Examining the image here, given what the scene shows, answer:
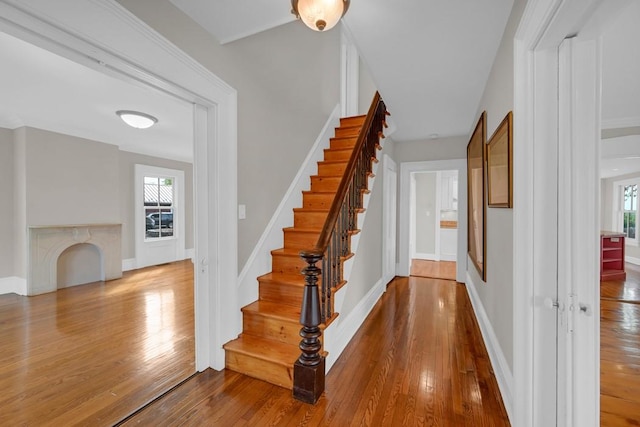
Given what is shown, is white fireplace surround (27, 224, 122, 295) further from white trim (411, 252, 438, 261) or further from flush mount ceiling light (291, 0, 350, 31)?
white trim (411, 252, 438, 261)

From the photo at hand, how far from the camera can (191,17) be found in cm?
180

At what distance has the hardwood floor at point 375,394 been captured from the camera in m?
1.62

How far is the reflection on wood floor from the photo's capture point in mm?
1575

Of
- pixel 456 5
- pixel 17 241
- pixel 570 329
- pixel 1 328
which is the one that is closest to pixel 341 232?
pixel 570 329

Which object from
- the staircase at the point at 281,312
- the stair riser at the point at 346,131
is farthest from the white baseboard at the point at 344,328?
the stair riser at the point at 346,131

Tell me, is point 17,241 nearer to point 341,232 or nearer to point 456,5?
point 341,232

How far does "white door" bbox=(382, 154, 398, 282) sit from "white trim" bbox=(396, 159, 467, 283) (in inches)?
6.4

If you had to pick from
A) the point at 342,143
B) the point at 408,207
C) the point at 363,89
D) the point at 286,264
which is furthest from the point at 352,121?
the point at 286,264

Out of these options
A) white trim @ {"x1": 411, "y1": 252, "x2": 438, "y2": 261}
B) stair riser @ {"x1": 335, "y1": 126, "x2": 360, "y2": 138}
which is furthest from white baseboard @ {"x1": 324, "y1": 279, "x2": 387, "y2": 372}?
white trim @ {"x1": 411, "y1": 252, "x2": 438, "y2": 261}

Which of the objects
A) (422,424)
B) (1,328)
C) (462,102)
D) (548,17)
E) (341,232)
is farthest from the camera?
(462,102)

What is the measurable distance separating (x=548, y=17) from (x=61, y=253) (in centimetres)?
601

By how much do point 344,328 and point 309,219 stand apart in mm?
1153

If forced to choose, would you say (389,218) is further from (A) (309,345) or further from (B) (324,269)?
(A) (309,345)

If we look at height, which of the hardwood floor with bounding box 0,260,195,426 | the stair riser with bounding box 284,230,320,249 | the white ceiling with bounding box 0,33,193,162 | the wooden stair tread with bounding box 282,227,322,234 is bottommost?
the hardwood floor with bounding box 0,260,195,426
